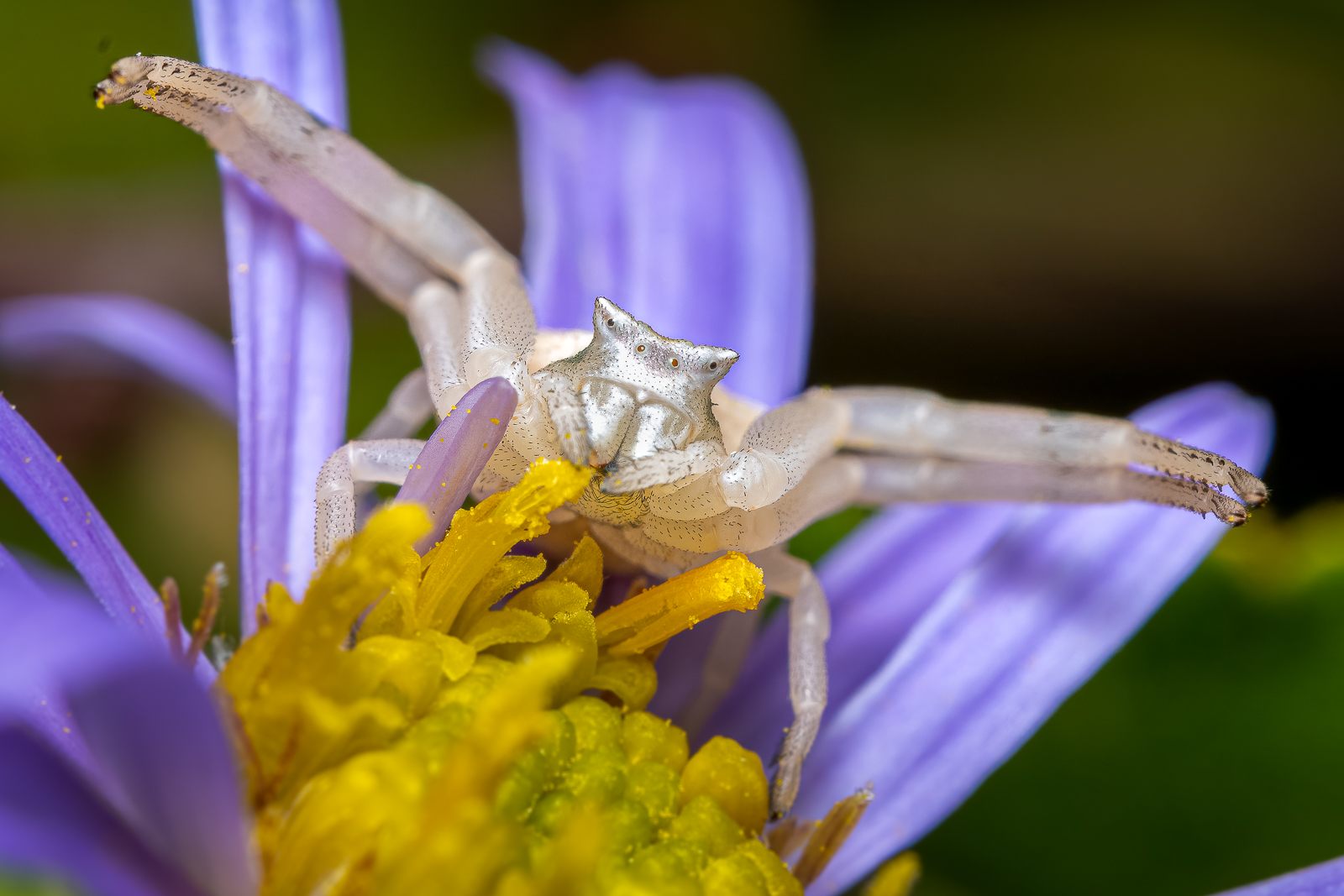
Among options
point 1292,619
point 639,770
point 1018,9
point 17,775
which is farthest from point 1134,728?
point 1018,9

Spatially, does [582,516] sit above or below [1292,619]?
above

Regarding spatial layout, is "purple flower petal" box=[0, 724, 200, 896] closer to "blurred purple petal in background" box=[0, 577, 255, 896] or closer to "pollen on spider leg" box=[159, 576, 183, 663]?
"blurred purple petal in background" box=[0, 577, 255, 896]

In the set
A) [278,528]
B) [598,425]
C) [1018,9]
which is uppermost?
[1018,9]

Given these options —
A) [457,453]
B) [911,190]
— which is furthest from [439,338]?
[911,190]

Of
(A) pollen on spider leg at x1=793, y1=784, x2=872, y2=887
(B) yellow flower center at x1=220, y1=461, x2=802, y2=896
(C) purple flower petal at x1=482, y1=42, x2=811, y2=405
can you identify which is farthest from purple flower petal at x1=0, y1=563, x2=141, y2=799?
(C) purple flower petal at x1=482, y1=42, x2=811, y2=405

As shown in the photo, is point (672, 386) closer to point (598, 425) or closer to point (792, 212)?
point (598, 425)

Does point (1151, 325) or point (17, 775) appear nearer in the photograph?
point (17, 775)

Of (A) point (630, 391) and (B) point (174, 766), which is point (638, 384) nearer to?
(A) point (630, 391)
